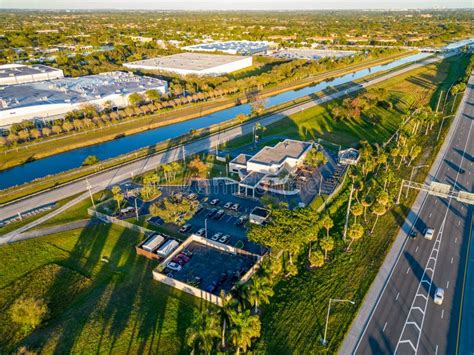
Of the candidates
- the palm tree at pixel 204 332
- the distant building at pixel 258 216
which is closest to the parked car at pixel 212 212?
the distant building at pixel 258 216

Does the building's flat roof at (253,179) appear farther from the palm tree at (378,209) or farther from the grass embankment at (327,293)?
the palm tree at (378,209)

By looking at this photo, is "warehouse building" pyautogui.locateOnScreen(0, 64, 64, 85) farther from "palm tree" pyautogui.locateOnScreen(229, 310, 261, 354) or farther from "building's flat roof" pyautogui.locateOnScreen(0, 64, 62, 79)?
"palm tree" pyautogui.locateOnScreen(229, 310, 261, 354)

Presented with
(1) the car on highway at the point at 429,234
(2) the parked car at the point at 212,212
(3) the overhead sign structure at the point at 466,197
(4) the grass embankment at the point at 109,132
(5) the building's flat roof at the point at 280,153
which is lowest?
(4) the grass embankment at the point at 109,132

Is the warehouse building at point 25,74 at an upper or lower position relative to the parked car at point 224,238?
upper

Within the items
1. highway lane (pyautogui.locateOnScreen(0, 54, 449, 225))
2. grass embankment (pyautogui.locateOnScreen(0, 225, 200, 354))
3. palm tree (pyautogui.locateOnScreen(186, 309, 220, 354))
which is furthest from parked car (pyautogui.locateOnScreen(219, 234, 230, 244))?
highway lane (pyautogui.locateOnScreen(0, 54, 449, 225))

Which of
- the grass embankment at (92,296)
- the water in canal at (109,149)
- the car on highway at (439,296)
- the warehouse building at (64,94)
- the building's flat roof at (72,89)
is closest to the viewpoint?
the grass embankment at (92,296)

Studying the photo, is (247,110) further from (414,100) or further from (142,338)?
(142,338)

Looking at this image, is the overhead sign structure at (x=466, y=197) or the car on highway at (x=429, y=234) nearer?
the car on highway at (x=429, y=234)
